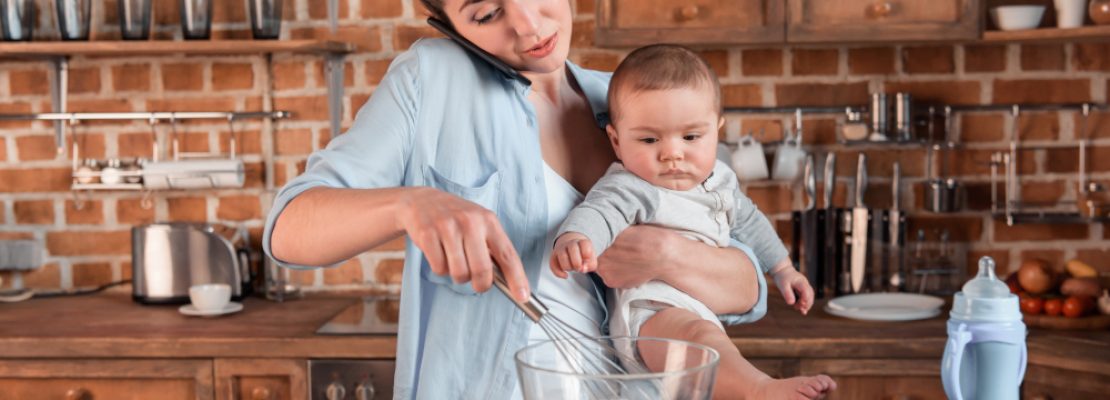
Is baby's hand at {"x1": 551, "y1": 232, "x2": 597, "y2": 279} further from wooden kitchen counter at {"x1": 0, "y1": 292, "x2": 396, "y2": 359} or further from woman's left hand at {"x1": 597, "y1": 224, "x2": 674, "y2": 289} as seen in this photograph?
wooden kitchen counter at {"x1": 0, "y1": 292, "x2": 396, "y2": 359}

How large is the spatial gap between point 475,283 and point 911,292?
6.90 feet

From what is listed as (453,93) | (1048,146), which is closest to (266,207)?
(453,93)

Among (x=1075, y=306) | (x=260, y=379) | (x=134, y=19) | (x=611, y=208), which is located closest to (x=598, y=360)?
(x=611, y=208)

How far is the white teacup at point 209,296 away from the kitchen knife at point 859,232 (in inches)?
58.8

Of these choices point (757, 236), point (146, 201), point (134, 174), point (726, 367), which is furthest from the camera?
point (146, 201)

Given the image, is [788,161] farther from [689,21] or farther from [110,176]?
[110,176]

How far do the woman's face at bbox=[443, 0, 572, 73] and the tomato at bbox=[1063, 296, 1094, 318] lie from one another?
160 centimetres

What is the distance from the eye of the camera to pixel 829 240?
283cm

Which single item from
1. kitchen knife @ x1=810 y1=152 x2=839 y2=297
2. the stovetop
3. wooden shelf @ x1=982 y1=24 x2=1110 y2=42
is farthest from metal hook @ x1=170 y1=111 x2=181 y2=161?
wooden shelf @ x1=982 y1=24 x2=1110 y2=42

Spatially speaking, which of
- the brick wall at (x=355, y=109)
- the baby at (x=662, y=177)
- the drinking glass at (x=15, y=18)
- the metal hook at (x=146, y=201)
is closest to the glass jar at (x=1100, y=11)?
the brick wall at (x=355, y=109)

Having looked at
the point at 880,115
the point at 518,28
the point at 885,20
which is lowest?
the point at 880,115

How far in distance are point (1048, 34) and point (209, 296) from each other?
6.49ft

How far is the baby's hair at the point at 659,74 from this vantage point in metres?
1.44

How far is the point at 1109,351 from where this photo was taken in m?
2.26
